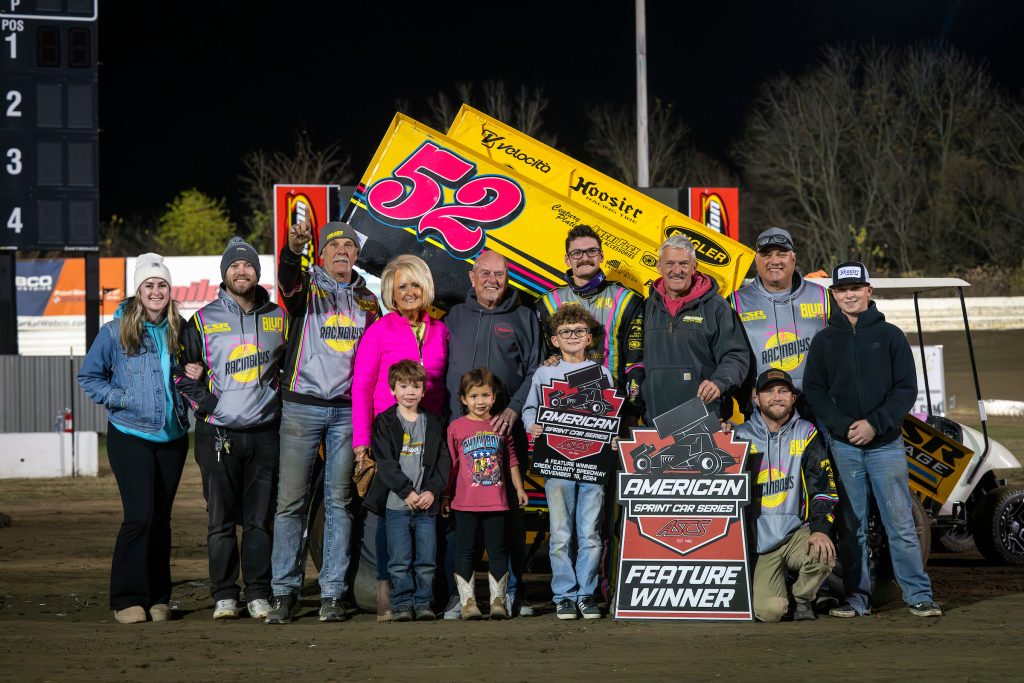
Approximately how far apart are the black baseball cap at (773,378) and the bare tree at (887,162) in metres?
45.2

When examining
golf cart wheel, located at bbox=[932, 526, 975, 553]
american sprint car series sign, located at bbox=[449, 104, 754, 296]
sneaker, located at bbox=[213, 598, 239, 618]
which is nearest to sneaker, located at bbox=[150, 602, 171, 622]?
sneaker, located at bbox=[213, 598, 239, 618]

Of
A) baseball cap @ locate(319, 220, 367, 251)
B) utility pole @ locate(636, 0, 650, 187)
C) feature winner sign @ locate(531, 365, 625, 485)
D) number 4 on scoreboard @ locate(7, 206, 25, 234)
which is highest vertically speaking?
utility pole @ locate(636, 0, 650, 187)

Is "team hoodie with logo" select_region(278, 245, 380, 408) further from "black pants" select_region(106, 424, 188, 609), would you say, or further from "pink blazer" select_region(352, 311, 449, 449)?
"black pants" select_region(106, 424, 188, 609)

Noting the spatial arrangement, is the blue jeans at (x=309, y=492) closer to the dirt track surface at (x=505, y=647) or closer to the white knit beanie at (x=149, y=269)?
the dirt track surface at (x=505, y=647)

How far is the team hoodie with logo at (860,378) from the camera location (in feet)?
23.9

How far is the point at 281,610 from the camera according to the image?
23.7 feet

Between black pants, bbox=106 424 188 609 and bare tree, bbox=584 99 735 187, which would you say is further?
bare tree, bbox=584 99 735 187

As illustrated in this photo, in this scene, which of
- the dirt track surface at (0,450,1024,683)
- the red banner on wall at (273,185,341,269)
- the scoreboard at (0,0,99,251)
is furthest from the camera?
the scoreboard at (0,0,99,251)

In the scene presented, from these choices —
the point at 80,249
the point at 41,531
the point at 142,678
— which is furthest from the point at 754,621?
the point at 80,249

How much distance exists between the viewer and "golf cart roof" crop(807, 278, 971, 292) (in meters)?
9.30

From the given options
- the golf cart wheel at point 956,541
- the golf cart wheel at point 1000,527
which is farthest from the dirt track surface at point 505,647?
the golf cart wheel at point 956,541

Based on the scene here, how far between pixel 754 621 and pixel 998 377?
85.5ft

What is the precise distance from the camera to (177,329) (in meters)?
7.39

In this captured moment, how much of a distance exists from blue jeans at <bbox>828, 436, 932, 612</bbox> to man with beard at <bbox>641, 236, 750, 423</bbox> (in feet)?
2.96
